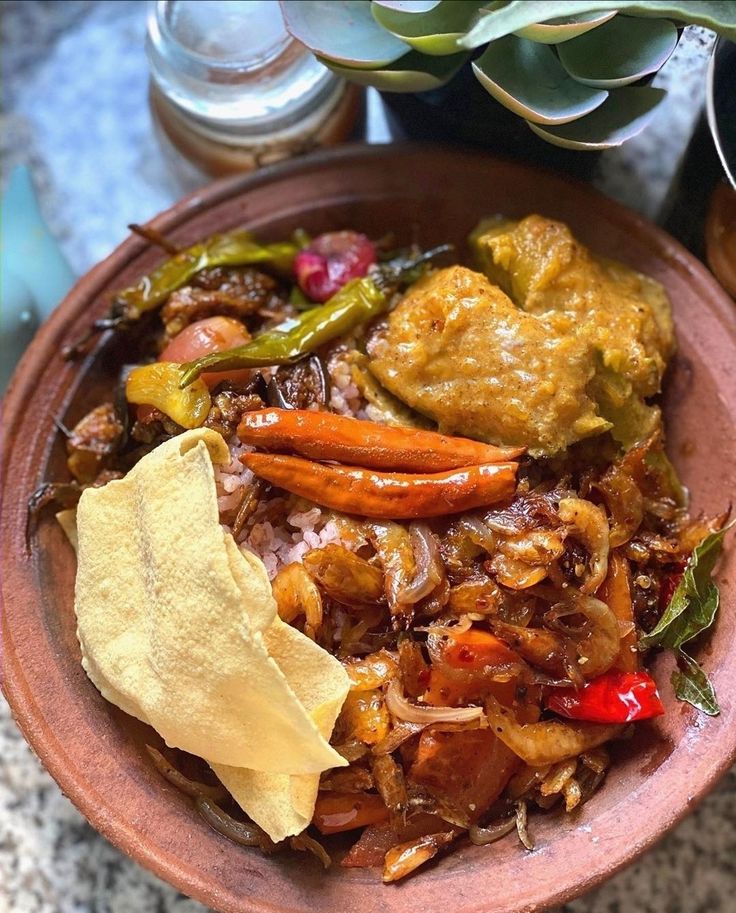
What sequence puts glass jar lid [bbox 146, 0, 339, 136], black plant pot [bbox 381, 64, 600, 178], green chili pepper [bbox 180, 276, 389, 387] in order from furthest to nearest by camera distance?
glass jar lid [bbox 146, 0, 339, 136]
black plant pot [bbox 381, 64, 600, 178]
green chili pepper [bbox 180, 276, 389, 387]

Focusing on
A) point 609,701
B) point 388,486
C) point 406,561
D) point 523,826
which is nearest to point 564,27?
point 388,486

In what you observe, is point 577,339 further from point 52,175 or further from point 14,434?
point 52,175

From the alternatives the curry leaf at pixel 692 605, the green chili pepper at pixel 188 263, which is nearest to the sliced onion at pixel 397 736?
the curry leaf at pixel 692 605

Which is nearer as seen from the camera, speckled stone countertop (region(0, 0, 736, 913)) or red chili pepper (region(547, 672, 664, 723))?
red chili pepper (region(547, 672, 664, 723))

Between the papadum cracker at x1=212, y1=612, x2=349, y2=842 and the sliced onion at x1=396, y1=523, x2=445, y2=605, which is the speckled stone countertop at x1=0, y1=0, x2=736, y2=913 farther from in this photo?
the sliced onion at x1=396, y1=523, x2=445, y2=605

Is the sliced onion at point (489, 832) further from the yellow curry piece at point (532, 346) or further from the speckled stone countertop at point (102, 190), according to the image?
the yellow curry piece at point (532, 346)

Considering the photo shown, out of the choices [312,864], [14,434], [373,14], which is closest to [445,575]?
[312,864]

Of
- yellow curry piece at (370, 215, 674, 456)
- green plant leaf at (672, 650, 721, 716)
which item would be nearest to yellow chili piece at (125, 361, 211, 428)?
yellow curry piece at (370, 215, 674, 456)

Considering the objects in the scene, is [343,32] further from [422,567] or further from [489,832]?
[489,832]
